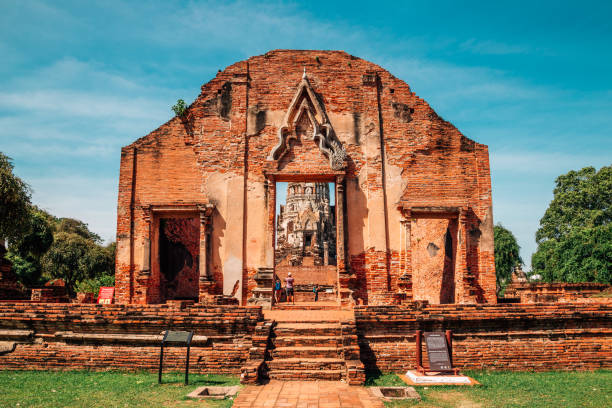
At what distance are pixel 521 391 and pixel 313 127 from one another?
28.7ft

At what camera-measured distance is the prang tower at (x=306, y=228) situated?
4159cm

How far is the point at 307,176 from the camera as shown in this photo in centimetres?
1360

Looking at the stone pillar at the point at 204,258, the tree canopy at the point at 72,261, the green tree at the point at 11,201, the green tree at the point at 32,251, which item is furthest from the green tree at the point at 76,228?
the stone pillar at the point at 204,258

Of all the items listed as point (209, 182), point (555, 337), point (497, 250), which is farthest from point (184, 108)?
point (497, 250)

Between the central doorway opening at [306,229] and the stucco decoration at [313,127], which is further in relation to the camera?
the central doorway opening at [306,229]

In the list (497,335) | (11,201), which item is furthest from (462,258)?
(11,201)

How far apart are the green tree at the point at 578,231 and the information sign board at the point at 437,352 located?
72.6ft

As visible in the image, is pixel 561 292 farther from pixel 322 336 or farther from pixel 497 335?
pixel 322 336

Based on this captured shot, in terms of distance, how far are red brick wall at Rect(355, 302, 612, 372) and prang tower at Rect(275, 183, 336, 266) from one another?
30.4 meters

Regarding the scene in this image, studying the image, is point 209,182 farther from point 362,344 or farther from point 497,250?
point 497,250

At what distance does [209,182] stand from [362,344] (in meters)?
6.82

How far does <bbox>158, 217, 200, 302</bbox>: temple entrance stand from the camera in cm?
1645

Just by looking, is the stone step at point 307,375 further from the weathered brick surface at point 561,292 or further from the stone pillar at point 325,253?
the stone pillar at point 325,253

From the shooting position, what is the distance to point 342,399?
665 cm
